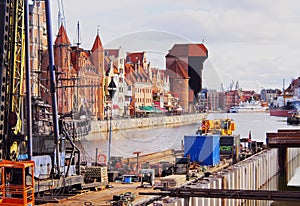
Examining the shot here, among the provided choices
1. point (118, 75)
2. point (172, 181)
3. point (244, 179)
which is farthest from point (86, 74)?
point (172, 181)

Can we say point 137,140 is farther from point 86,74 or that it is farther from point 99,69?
point 99,69

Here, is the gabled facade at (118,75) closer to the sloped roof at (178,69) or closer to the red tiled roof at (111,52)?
the red tiled roof at (111,52)

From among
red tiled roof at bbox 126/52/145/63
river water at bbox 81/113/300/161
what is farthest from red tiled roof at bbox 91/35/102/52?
river water at bbox 81/113/300/161

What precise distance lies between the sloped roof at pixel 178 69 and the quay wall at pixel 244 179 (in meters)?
19.4

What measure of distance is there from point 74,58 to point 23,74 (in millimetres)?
78808

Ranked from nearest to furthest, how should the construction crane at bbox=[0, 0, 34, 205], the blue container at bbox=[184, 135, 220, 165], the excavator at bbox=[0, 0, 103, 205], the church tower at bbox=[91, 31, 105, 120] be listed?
the excavator at bbox=[0, 0, 103, 205] → the construction crane at bbox=[0, 0, 34, 205] → the blue container at bbox=[184, 135, 220, 165] → the church tower at bbox=[91, 31, 105, 120]

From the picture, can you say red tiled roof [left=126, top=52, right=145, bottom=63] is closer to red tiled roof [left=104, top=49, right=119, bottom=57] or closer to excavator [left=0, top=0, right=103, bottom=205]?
red tiled roof [left=104, top=49, right=119, bottom=57]

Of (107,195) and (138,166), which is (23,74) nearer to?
(107,195)

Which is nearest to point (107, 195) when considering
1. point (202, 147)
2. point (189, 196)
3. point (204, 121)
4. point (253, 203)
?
point (189, 196)

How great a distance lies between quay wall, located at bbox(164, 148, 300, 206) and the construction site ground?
2145mm

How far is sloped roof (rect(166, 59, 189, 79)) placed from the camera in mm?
58294

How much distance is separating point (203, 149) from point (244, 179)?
18.9 feet

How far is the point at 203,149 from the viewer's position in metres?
34.3

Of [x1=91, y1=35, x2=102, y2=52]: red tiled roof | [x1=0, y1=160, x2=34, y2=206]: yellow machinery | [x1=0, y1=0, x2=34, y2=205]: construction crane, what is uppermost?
[x1=91, y1=35, x2=102, y2=52]: red tiled roof
